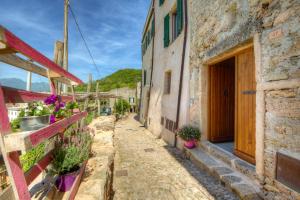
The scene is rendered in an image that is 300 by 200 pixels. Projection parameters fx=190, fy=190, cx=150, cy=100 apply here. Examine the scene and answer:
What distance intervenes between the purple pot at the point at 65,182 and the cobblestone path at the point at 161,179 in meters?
1.40

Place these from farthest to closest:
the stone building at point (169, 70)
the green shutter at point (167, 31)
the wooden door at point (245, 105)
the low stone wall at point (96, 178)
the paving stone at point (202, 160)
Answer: the green shutter at point (167, 31) < the stone building at point (169, 70) < the paving stone at point (202, 160) < the wooden door at point (245, 105) < the low stone wall at point (96, 178)

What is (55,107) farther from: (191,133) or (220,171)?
(191,133)

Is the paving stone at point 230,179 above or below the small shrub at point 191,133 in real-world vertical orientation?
below

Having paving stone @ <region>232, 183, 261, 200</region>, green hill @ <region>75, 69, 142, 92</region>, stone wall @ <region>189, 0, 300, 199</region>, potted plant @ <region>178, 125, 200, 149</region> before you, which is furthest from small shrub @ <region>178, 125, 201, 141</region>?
green hill @ <region>75, 69, 142, 92</region>

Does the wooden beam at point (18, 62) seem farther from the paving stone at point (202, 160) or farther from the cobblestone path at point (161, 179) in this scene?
the paving stone at point (202, 160)

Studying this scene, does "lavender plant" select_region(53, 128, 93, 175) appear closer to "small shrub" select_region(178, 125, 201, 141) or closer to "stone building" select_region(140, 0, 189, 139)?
"small shrub" select_region(178, 125, 201, 141)

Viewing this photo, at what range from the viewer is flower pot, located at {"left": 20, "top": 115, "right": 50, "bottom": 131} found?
5.58ft

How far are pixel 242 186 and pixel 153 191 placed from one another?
1473 millimetres

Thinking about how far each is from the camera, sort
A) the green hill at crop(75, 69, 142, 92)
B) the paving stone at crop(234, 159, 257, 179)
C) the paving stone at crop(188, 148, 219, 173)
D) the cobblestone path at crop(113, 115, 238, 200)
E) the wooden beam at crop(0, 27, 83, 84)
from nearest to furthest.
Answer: the wooden beam at crop(0, 27, 83, 84), the paving stone at crop(234, 159, 257, 179), the cobblestone path at crop(113, 115, 238, 200), the paving stone at crop(188, 148, 219, 173), the green hill at crop(75, 69, 142, 92)

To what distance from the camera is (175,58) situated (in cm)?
699

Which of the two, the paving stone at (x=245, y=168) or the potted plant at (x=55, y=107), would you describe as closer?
the potted plant at (x=55, y=107)

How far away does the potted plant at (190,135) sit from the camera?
4.94m

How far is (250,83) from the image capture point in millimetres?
3455

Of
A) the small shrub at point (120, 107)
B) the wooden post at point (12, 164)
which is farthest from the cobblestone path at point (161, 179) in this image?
the small shrub at point (120, 107)
